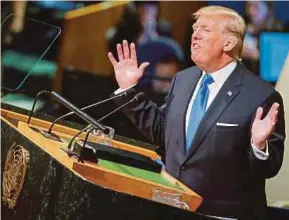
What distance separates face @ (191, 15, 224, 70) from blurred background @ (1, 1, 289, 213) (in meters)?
0.53

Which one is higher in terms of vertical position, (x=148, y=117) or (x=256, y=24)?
(x=256, y=24)

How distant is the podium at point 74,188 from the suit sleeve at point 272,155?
32 cm

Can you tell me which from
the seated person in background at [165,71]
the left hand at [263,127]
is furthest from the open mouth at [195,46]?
the seated person in background at [165,71]

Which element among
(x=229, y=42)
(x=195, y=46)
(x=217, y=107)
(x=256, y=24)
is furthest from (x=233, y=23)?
(x=256, y=24)

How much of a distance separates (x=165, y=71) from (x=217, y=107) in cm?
73

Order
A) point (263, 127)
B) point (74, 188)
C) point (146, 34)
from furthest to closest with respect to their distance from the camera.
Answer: point (146, 34) < point (263, 127) < point (74, 188)

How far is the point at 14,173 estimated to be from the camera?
2.12m

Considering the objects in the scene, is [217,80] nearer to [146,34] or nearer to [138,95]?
[138,95]

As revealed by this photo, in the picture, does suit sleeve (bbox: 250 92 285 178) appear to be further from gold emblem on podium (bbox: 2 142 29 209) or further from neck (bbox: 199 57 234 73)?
gold emblem on podium (bbox: 2 142 29 209)

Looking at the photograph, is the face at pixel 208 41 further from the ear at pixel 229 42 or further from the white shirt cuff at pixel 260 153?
the white shirt cuff at pixel 260 153

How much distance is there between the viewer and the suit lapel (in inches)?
93.1

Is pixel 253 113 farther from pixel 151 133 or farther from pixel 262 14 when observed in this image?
pixel 262 14

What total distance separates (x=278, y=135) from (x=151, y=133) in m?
0.51

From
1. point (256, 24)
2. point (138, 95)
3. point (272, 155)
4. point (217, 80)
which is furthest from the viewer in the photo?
point (256, 24)
